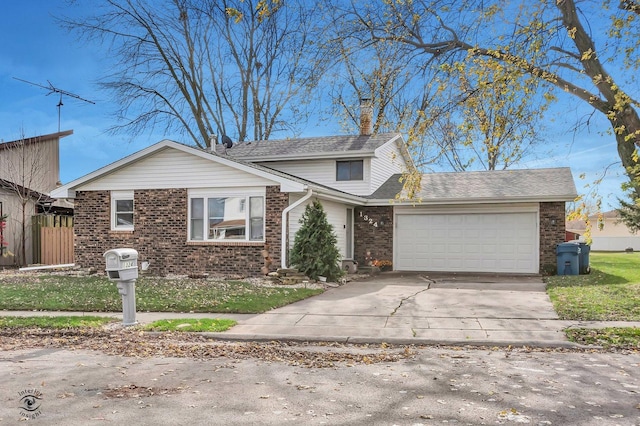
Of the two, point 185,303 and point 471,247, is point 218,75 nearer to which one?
point 471,247

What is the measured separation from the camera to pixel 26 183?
77.3ft

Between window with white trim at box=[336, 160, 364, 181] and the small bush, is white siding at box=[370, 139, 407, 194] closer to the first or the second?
window with white trim at box=[336, 160, 364, 181]

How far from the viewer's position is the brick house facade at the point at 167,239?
15.0m

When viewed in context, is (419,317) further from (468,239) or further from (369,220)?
(369,220)

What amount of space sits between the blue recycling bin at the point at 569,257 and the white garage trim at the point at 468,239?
89 cm

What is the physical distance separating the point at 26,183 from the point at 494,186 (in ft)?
66.6

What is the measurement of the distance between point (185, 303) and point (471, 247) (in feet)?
36.2

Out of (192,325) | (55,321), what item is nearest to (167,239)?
(55,321)

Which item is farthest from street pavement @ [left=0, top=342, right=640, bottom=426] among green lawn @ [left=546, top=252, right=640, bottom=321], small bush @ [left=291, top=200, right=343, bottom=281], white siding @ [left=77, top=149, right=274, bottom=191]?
white siding @ [left=77, top=149, right=274, bottom=191]

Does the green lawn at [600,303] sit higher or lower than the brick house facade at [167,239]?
lower

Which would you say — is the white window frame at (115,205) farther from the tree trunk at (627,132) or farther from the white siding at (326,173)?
the tree trunk at (627,132)

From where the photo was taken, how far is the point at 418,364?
6.06 meters

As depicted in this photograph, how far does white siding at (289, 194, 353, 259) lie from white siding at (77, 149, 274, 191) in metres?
1.22

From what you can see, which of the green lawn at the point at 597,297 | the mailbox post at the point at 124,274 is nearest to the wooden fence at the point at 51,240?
the mailbox post at the point at 124,274
